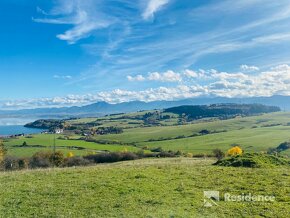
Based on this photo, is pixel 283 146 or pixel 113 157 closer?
pixel 113 157

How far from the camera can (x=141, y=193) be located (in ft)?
62.6

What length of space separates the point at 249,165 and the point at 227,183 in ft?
29.7

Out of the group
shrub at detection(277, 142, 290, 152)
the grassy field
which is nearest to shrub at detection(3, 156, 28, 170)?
the grassy field

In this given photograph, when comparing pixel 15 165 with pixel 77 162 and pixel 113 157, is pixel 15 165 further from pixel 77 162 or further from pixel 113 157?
pixel 113 157

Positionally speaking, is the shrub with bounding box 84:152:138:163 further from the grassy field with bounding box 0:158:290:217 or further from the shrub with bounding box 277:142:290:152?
the shrub with bounding box 277:142:290:152

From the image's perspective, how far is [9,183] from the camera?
23578 millimetres

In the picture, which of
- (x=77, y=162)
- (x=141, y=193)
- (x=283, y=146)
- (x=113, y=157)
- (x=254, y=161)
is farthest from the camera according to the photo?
(x=283, y=146)

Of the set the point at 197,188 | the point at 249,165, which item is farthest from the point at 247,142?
the point at 197,188

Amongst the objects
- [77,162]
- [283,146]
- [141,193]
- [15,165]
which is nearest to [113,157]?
[77,162]

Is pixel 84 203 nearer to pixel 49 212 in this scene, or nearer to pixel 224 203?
pixel 49 212

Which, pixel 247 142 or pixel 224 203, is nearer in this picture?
pixel 224 203

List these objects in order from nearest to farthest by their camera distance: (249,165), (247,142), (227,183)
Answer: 1. (227,183)
2. (249,165)
3. (247,142)

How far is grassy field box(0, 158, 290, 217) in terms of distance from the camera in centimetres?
1567

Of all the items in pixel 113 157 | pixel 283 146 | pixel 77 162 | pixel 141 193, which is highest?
pixel 141 193
